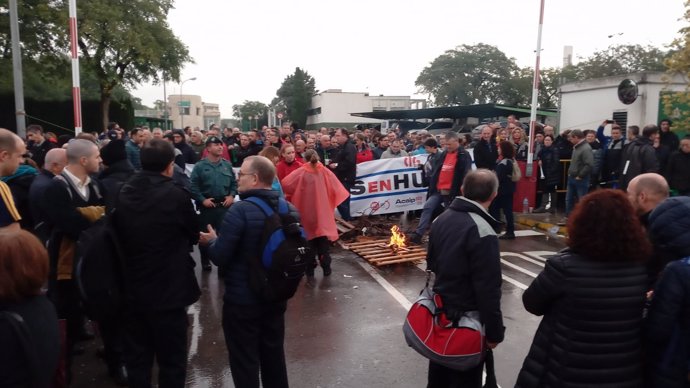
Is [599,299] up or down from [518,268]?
up

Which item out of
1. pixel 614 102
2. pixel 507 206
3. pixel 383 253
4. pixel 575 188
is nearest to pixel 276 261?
pixel 383 253

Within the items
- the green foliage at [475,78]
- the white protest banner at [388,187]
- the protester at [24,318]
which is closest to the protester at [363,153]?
the white protest banner at [388,187]

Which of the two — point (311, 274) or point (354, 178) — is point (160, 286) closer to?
point (311, 274)

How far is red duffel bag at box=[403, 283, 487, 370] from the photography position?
307 centimetres

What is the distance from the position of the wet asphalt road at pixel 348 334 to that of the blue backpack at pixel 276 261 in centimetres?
137

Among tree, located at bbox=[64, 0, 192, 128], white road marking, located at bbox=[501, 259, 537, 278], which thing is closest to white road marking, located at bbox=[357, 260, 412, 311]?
white road marking, located at bbox=[501, 259, 537, 278]

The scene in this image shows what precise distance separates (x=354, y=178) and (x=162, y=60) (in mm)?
25743

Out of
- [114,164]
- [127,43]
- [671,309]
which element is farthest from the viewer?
[127,43]

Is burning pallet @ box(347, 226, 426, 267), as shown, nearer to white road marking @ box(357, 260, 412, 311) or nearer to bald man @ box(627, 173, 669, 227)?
white road marking @ box(357, 260, 412, 311)

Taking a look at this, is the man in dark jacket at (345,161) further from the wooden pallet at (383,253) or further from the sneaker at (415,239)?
the sneaker at (415,239)

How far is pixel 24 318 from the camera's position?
2.10 metres

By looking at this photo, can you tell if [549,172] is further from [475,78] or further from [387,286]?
[475,78]

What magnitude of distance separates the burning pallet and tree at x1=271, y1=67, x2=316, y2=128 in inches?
3210

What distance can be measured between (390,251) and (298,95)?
88164 millimetres
